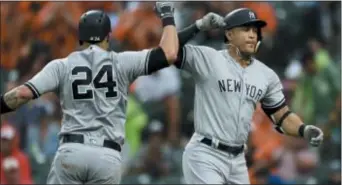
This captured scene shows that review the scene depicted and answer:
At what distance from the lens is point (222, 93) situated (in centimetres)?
1064

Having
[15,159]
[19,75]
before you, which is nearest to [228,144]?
[15,159]

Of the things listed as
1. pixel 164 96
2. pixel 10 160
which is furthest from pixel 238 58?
pixel 164 96

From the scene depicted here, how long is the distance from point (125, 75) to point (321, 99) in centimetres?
684

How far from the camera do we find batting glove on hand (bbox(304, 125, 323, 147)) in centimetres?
1061

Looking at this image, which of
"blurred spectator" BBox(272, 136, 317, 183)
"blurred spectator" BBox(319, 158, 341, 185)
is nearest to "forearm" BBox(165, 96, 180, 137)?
"blurred spectator" BBox(272, 136, 317, 183)

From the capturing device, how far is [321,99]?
16.6 metres

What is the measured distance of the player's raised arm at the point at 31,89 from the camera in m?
9.94

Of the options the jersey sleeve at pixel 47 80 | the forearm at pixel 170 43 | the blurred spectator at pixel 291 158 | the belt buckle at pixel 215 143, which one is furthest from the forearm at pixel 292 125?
the blurred spectator at pixel 291 158

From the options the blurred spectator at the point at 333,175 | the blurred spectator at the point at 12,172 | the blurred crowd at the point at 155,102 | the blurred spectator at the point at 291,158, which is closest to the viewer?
the blurred spectator at the point at 12,172

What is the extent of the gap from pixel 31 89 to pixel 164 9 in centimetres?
133

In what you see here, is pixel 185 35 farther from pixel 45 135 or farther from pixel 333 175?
pixel 45 135

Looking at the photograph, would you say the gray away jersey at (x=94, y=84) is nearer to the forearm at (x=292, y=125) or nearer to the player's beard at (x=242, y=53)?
the player's beard at (x=242, y=53)

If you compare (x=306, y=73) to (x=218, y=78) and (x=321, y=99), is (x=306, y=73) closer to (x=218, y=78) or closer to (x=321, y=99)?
(x=321, y=99)

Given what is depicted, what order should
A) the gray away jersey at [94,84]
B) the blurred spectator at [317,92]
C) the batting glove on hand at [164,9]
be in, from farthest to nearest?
the blurred spectator at [317,92] < the batting glove on hand at [164,9] < the gray away jersey at [94,84]
